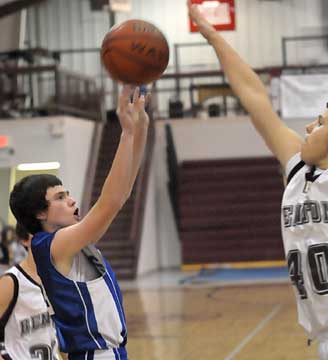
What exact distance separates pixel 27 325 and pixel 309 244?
103 cm

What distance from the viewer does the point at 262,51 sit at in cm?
2150

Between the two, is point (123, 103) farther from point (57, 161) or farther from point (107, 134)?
point (107, 134)

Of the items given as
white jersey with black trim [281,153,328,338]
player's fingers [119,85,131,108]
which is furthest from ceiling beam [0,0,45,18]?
white jersey with black trim [281,153,328,338]

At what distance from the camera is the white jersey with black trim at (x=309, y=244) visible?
2.63 meters

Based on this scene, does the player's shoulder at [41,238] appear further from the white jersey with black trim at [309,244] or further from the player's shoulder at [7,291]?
the white jersey with black trim at [309,244]

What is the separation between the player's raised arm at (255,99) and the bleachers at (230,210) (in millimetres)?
13840

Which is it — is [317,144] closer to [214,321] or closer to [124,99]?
[124,99]

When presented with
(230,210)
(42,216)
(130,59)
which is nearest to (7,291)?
(42,216)

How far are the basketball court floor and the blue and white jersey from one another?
4.68 m

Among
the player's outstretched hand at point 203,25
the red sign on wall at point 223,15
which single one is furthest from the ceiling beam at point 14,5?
the player's outstretched hand at point 203,25

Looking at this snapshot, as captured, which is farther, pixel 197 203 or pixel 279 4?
pixel 279 4

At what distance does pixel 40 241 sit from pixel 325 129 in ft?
3.14

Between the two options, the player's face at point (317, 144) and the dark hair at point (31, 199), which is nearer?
the player's face at point (317, 144)

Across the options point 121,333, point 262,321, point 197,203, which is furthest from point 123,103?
point 197,203
